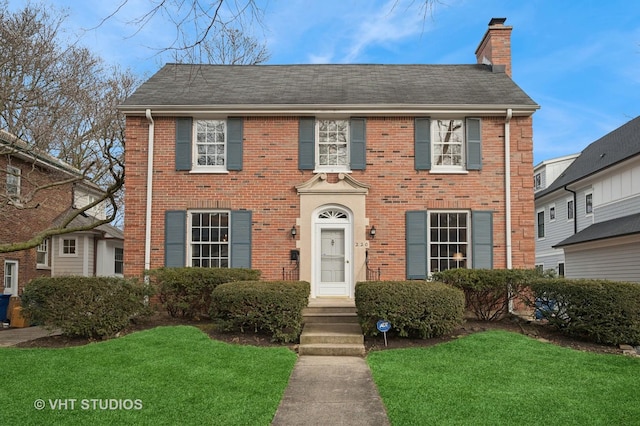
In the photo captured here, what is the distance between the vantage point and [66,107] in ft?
43.9

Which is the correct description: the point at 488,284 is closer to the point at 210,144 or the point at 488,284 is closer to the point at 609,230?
the point at 210,144

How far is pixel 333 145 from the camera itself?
1312 centimetres

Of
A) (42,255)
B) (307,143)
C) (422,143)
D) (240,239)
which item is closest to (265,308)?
(240,239)

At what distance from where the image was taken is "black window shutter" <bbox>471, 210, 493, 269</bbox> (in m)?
12.6

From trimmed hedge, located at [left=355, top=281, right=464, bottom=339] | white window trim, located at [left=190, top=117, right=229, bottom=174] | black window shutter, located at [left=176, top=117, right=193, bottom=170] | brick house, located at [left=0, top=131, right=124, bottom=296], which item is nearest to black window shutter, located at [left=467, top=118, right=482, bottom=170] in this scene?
trimmed hedge, located at [left=355, top=281, right=464, bottom=339]

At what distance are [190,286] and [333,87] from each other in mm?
6496

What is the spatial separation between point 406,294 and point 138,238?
6.88 metres

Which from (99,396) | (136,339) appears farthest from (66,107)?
(99,396)

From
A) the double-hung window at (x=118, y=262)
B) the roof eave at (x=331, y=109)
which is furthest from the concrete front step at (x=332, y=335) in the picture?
the double-hung window at (x=118, y=262)

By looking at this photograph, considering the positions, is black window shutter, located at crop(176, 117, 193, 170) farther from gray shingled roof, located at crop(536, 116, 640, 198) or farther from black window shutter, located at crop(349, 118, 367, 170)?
gray shingled roof, located at crop(536, 116, 640, 198)

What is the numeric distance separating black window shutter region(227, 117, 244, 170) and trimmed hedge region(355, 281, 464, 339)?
5.03 m

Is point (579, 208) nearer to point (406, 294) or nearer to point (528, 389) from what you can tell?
point (406, 294)

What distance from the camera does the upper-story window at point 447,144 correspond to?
1304 cm

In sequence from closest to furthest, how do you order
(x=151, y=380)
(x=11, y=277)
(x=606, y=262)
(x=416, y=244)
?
(x=151, y=380)
(x=416, y=244)
(x=11, y=277)
(x=606, y=262)
